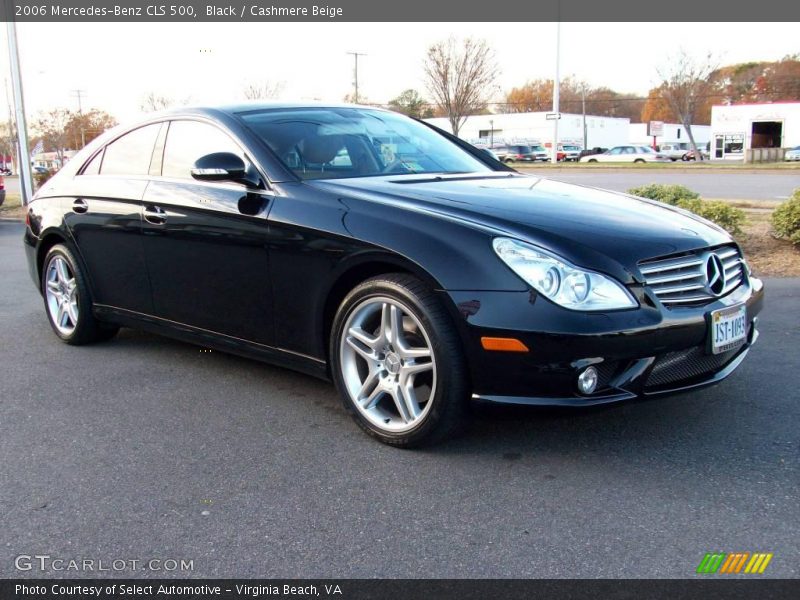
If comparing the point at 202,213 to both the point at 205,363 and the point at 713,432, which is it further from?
the point at 713,432

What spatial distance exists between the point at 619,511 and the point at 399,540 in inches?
32.7

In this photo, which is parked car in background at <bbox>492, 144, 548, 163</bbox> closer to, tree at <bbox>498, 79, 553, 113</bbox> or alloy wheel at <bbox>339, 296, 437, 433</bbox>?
tree at <bbox>498, 79, 553, 113</bbox>

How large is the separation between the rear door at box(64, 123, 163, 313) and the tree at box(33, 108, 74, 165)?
36940 mm

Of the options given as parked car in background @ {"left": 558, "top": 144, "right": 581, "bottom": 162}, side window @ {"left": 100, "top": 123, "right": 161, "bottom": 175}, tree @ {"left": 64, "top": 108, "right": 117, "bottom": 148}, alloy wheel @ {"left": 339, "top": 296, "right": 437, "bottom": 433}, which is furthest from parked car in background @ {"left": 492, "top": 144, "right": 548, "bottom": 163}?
alloy wheel @ {"left": 339, "top": 296, "right": 437, "bottom": 433}

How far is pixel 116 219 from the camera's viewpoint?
495 cm

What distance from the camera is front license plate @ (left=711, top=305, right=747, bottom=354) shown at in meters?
3.40

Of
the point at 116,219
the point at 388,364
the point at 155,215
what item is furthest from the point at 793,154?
the point at 388,364

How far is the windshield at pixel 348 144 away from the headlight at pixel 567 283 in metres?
1.32

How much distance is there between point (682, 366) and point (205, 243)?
2.49 metres

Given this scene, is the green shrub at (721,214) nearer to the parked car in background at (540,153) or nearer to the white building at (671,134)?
the parked car in background at (540,153)

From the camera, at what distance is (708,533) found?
2.79m
